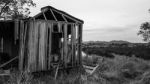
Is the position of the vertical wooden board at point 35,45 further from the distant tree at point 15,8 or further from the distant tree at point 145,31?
the distant tree at point 145,31

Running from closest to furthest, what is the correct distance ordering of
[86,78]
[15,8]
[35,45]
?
[35,45]
[86,78]
[15,8]

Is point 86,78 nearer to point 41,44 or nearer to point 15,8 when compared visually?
point 41,44

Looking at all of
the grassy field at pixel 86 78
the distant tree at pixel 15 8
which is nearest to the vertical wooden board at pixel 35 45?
the grassy field at pixel 86 78

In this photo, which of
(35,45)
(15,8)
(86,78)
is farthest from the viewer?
(15,8)

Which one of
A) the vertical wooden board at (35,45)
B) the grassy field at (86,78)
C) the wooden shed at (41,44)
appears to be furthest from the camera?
the vertical wooden board at (35,45)

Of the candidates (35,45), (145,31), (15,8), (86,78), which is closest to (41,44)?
(35,45)

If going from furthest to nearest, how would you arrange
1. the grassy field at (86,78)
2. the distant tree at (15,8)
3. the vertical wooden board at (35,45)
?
1. the distant tree at (15,8)
2. the vertical wooden board at (35,45)
3. the grassy field at (86,78)

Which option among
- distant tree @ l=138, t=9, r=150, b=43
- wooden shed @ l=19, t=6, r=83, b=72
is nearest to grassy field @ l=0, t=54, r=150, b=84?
wooden shed @ l=19, t=6, r=83, b=72

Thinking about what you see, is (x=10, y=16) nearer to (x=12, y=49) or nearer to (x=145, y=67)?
(x=12, y=49)

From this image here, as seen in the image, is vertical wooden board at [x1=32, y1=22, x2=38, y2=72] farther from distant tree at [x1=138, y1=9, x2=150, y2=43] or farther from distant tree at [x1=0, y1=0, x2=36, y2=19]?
distant tree at [x1=138, y1=9, x2=150, y2=43]

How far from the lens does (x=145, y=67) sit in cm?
1384

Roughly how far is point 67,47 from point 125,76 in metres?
4.88

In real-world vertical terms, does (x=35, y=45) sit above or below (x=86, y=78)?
above

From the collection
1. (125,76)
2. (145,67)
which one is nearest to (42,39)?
(125,76)
